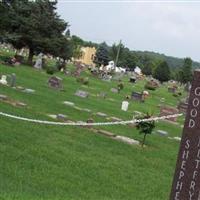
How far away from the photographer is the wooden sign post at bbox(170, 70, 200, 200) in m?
5.69

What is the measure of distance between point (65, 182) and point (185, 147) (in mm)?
5617

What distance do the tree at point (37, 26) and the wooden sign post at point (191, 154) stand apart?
45.9m

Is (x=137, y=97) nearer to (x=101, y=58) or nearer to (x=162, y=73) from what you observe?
(x=162, y=73)

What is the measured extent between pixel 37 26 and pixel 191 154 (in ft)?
156

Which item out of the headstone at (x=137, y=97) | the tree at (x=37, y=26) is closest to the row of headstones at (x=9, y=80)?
Result: the headstone at (x=137, y=97)

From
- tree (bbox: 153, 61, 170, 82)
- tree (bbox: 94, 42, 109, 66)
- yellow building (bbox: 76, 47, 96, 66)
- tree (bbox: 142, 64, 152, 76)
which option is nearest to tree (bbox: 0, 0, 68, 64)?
tree (bbox: 94, 42, 109, 66)

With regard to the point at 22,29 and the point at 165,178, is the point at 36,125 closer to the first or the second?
the point at 165,178

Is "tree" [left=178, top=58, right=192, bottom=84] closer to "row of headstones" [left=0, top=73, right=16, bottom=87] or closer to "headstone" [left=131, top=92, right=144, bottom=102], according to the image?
"headstone" [left=131, top=92, right=144, bottom=102]

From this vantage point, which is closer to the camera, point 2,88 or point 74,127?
point 74,127

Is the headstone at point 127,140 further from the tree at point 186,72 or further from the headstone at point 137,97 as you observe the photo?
the tree at point 186,72

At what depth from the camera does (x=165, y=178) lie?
13.9 metres

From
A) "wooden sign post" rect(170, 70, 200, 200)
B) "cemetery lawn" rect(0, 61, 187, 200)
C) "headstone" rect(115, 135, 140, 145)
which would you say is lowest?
"cemetery lawn" rect(0, 61, 187, 200)

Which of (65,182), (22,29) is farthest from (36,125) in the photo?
(22,29)

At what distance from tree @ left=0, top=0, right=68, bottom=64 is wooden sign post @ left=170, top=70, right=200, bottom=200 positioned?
4594 centimetres
